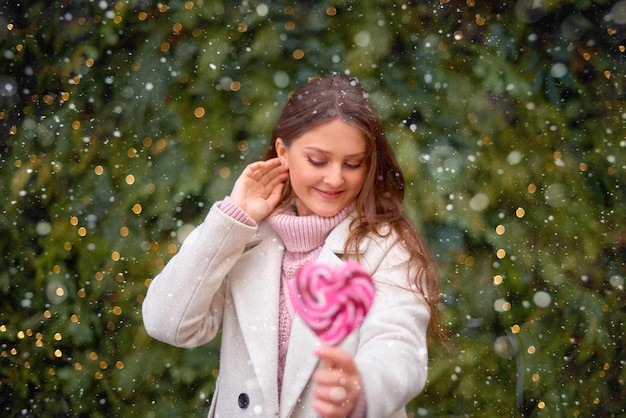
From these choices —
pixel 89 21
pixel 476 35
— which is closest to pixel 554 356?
pixel 476 35

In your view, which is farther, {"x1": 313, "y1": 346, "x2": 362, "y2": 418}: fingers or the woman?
the woman

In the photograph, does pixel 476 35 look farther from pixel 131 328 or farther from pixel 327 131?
pixel 131 328

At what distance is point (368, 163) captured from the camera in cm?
200

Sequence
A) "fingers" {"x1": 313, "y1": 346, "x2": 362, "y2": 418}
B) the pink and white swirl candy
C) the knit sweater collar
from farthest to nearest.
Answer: the knit sweater collar < the pink and white swirl candy < "fingers" {"x1": 313, "y1": 346, "x2": 362, "y2": 418}

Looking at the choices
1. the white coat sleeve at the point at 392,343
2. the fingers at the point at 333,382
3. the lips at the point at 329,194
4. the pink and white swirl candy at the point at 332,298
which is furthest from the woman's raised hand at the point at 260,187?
the fingers at the point at 333,382

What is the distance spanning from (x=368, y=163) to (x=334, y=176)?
148 mm

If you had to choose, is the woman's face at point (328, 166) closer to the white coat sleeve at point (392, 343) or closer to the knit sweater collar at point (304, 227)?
the knit sweater collar at point (304, 227)

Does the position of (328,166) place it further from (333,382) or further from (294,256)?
(333,382)

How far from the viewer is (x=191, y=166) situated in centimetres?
303

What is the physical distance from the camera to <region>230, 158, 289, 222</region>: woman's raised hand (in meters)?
2.01

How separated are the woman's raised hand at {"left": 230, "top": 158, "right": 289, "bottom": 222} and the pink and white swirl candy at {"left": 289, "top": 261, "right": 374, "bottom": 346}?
0.44 metres

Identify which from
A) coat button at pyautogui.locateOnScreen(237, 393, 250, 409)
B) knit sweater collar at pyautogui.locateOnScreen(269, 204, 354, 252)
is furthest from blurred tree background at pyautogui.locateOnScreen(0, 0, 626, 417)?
coat button at pyautogui.locateOnScreen(237, 393, 250, 409)

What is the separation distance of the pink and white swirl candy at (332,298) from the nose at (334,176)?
318 mm

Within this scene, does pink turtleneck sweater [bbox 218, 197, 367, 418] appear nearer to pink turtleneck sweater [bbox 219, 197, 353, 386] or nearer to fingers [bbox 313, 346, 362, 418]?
pink turtleneck sweater [bbox 219, 197, 353, 386]
